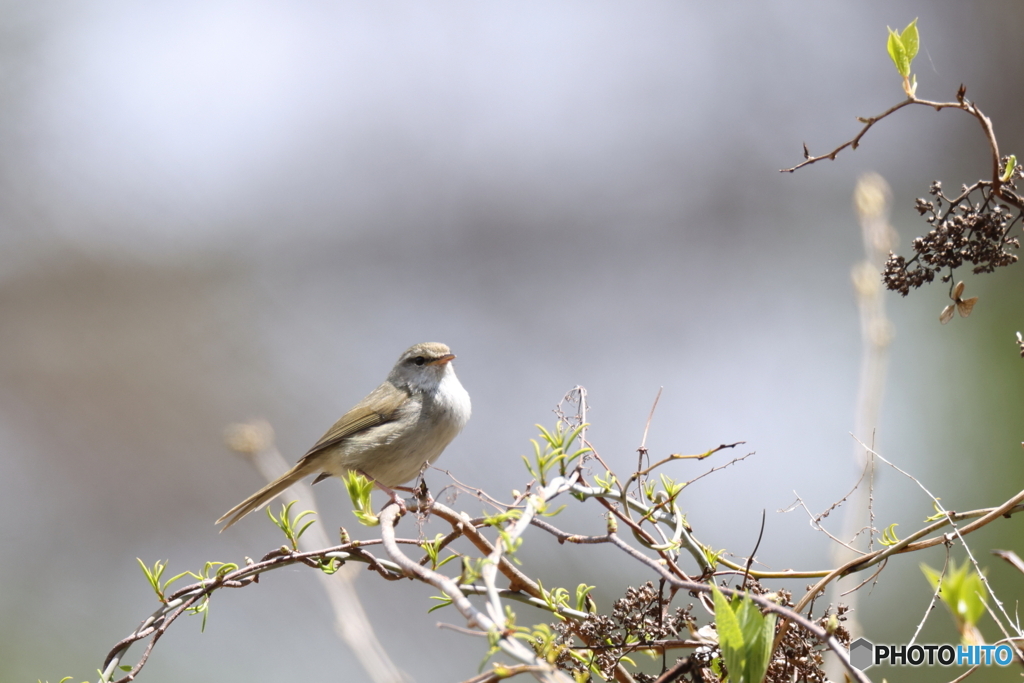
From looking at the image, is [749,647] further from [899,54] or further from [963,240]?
[899,54]

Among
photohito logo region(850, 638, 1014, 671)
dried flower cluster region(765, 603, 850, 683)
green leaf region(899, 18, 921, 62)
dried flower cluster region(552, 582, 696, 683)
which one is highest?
green leaf region(899, 18, 921, 62)

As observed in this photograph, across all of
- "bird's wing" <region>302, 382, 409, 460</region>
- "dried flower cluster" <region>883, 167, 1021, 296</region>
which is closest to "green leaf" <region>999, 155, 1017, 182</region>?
"dried flower cluster" <region>883, 167, 1021, 296</region>

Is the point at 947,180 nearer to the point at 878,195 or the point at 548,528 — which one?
the point at 878,195

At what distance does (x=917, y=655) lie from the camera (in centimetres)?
129

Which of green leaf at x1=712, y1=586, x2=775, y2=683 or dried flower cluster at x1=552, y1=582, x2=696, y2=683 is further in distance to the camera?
dried flower cluster at x1=552, y1=582, x2=696, y2=683

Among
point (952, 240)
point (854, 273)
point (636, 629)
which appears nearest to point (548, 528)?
point (636, 629)

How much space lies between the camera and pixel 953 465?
15.5ft

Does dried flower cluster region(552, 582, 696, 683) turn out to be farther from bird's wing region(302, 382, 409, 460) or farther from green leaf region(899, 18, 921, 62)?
bird's wing region(302, 382, 409, 460)

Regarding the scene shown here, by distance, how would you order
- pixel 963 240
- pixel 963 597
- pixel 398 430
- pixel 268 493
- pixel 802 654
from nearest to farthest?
pixel 963 597, pixel 802 654, pixel 963 240, pixel 398 430, pixel 268 493

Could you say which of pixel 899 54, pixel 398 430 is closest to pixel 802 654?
pixel 899 54

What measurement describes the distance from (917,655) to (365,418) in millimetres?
2583

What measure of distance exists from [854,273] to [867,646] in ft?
3.95

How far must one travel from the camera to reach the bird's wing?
344cm

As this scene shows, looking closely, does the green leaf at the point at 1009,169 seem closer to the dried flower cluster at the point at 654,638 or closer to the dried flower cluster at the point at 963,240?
the dried flower cluster at the point at 963,240
